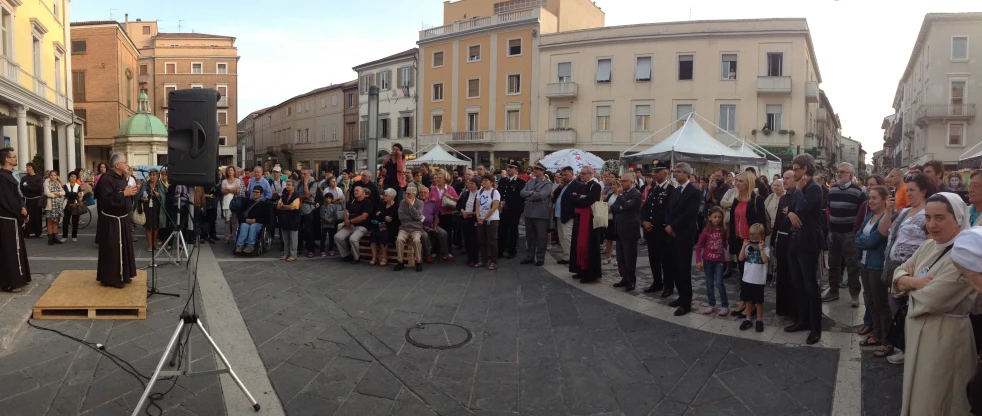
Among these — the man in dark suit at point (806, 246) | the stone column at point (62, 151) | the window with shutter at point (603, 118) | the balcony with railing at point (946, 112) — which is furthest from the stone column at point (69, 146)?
the balcony with railing at point (946, 112)

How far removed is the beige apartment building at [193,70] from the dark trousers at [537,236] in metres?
51.2

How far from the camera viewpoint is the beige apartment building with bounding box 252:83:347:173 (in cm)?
4847

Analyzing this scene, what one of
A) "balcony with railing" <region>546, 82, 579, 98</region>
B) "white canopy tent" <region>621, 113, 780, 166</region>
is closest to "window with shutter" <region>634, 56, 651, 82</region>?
"balcony with railing" <region>546, 82, 579, 98</region>

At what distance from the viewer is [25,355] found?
185 inches

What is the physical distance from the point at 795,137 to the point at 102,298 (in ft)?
98.0

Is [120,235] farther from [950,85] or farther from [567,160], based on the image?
[950,85]

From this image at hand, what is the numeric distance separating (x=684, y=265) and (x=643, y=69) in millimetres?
26466

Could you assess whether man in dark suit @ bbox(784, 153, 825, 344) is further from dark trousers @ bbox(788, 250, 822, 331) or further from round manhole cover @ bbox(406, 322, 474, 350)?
round manhole cover @ bbox(406, 322, 474, 350)

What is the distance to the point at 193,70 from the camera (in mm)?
55000

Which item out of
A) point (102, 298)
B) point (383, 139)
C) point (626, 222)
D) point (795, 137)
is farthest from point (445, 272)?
point (383, 139)

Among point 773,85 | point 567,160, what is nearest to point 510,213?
point 567,160

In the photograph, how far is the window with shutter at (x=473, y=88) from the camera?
3588 cm

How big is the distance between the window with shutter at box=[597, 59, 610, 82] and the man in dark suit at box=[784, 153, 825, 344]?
27252 mm

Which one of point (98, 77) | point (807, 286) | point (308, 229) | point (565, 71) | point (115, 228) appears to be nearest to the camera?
point (807, 286)
